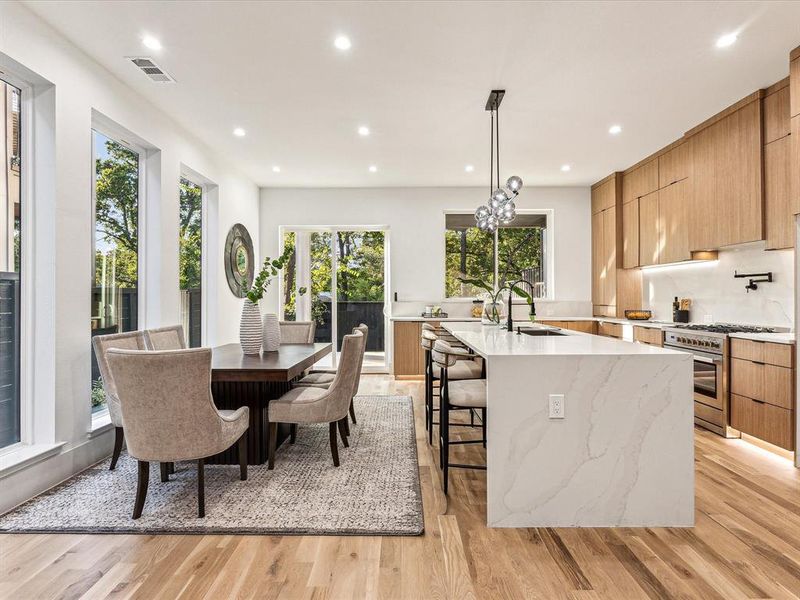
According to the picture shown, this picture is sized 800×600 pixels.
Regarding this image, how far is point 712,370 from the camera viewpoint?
383cm

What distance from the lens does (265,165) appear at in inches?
223

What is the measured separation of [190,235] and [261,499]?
336 cm

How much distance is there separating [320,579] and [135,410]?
1.22 metres

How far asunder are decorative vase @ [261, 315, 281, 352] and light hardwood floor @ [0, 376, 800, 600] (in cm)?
178

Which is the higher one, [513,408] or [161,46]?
[161,46]

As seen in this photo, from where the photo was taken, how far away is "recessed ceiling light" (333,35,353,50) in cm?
287

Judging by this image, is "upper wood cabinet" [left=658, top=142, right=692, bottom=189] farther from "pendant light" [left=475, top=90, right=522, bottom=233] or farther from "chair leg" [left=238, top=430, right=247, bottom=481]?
"chair leg" [left=238, top=430, right=247, bottom=481]

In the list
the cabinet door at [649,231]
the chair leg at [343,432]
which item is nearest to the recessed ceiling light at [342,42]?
the chair leg at [343,432]

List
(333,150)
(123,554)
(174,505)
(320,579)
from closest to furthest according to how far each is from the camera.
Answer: (320,579)
(123,554)
(174,505)
(333,150)

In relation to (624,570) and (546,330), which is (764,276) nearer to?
(546,330)

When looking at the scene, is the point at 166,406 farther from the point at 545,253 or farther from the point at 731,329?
the point at 545,253

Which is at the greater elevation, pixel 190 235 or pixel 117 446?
pixel 190 235

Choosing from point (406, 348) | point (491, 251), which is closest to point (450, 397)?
point (406, 348)

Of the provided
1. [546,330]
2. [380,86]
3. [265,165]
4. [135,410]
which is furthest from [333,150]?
[135,410]
